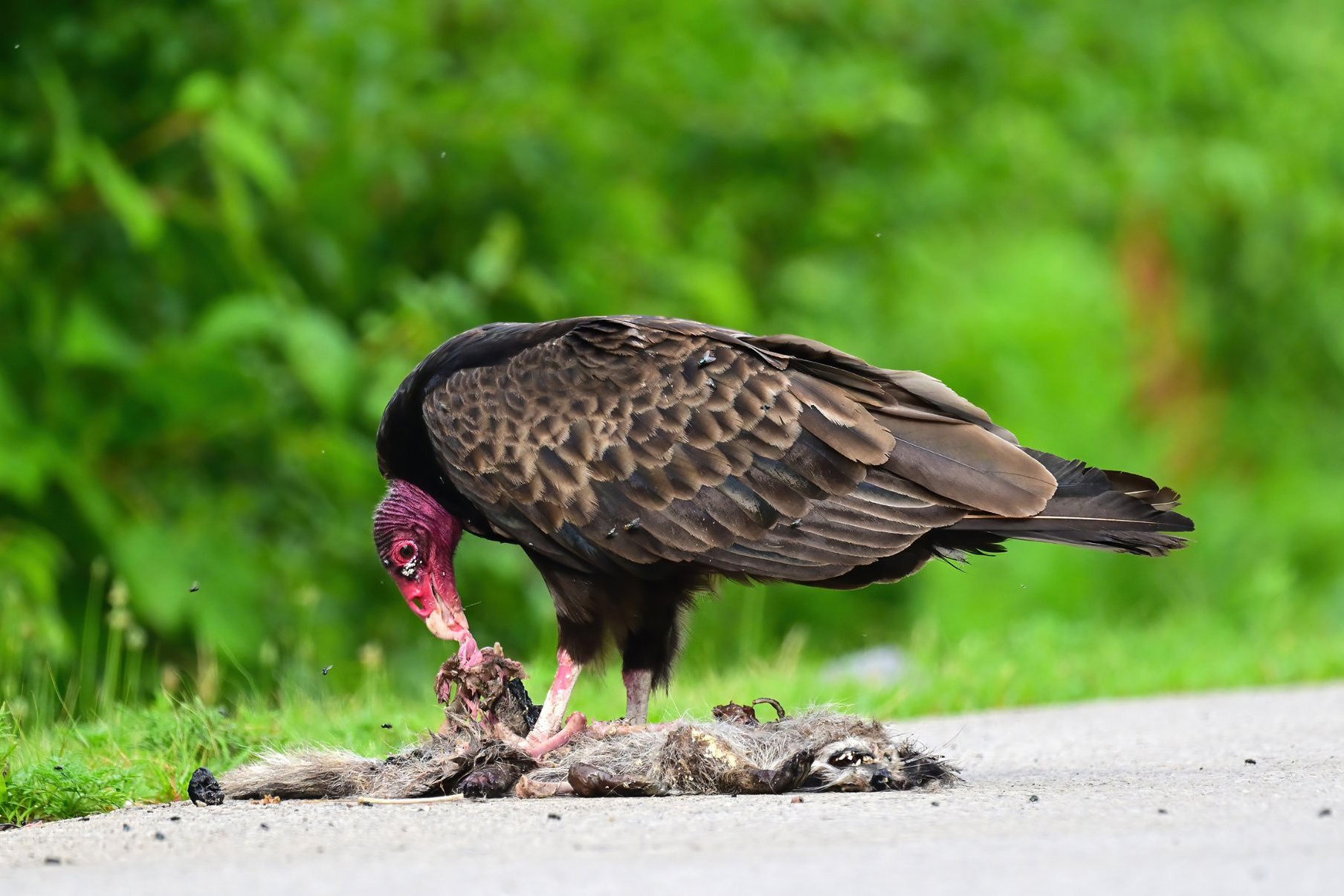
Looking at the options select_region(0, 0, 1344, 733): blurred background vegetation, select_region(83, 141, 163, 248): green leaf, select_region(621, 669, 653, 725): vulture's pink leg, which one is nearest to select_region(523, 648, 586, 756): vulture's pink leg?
select_region(621, 669, 653, 725): vulture's pink leg

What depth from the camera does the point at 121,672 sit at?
8117 mm

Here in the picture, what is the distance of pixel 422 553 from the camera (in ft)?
16.3

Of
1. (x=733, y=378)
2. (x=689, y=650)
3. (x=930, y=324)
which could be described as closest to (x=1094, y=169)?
(x=930, y=324)

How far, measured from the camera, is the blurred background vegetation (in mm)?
7730

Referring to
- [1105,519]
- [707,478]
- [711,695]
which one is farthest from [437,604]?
[1105,519]

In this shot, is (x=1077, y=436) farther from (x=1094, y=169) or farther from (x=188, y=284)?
(x=188, y=284)

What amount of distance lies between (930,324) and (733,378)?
8105 millimetres

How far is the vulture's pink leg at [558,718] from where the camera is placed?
14.5 feet

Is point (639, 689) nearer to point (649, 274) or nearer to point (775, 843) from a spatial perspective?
point (775, 843)

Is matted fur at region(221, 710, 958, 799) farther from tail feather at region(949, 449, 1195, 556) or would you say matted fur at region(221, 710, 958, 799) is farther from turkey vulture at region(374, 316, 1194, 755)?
tail feather at region(949, 449, 1195, 556)

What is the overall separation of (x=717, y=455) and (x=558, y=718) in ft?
2.59

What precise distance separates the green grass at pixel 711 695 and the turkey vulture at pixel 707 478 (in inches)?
18.9

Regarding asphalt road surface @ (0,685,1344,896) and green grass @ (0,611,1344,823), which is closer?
asphalt road surface @ (0,685,1344,896)

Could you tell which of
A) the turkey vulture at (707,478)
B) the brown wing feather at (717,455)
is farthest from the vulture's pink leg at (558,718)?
the brown wing feather at (717,455)
